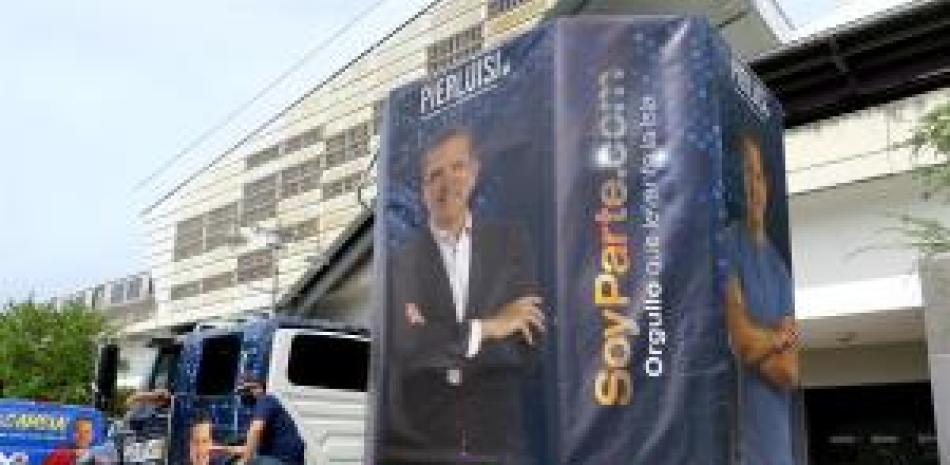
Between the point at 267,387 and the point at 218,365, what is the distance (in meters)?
0.92

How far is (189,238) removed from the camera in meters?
70.3

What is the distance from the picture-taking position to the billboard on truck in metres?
16.0

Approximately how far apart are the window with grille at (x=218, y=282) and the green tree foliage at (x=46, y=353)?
23166mm

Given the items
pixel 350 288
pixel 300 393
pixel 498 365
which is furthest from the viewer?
pixel 350 288

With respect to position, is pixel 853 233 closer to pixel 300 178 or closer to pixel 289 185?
pixel 300 178

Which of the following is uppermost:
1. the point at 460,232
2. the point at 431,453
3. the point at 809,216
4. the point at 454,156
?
the point at 809,216

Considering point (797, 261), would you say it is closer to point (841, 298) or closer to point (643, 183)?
point (841, 298)

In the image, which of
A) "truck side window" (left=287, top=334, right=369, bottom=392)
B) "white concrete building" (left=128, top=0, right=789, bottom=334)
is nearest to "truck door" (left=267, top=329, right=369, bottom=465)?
"truck side window" (left=287, top=334, right=369, bottom=392)

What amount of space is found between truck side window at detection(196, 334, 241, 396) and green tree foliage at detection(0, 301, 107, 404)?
29372 mm

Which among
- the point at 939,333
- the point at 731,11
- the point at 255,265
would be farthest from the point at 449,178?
the point at 255,265

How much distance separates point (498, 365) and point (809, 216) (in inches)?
366

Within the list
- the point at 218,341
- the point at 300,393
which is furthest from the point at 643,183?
the point at 218,341

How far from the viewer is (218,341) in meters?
10.2

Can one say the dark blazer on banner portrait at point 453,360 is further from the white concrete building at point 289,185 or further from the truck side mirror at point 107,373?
the white concrete building at point 289,185
